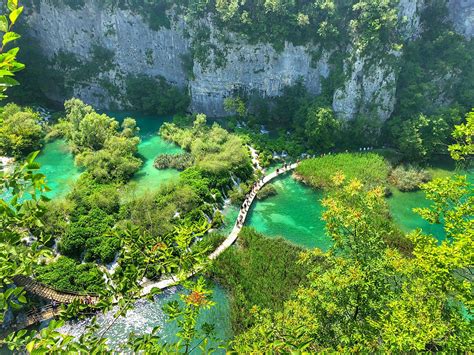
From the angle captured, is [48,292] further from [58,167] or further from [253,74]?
[253,74]

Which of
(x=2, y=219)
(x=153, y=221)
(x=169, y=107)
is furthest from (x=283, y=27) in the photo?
(x=2, y=219)

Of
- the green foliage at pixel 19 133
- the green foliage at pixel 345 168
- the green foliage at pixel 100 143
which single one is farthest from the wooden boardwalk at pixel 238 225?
the green foliage at pixel 19 133

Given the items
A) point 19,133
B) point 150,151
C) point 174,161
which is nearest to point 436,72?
point 174,161

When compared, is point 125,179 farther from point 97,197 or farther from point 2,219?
point 2,219

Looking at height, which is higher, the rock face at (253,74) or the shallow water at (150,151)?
the rock face at (253,74)

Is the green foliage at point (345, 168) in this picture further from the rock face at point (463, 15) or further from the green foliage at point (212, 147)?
the rock face at point (463, 15)

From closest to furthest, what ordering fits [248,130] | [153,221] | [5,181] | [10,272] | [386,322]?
[5,181] → [10,272] → [386,322] → [153,221] → [248,130]

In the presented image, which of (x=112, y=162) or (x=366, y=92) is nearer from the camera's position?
(x=112, y=162)
